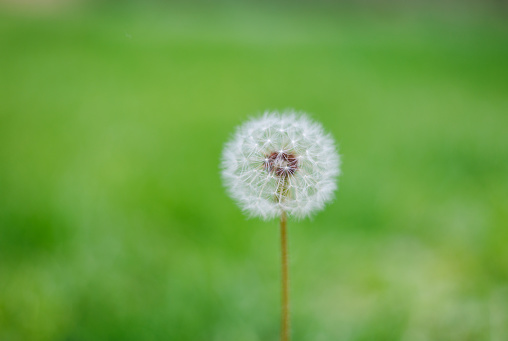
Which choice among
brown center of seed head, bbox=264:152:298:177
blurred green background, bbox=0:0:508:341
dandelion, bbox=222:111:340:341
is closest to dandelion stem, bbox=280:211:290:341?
dandelion, bbox=222:111:340:341

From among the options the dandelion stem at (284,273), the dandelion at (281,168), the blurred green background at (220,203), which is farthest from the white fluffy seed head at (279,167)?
the blurred green background at (220,203)

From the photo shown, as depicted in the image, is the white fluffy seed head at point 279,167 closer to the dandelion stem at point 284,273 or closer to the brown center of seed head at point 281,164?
the brown center of seed head at point 281,164

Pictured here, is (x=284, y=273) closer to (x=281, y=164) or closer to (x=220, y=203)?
(x=281, y=164)

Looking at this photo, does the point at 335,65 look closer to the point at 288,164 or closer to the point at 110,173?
the point at 110,173

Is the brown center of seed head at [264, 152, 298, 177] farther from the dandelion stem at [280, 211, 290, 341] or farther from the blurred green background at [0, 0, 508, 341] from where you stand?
the blurred green background at [0, 0, 508, 341]

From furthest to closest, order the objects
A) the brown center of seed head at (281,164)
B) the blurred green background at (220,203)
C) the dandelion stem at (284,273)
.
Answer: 1. the blurred green background at (220,203)
2. the brown center of seed head at (281,164)
3. the dandelion stem at (284,273)

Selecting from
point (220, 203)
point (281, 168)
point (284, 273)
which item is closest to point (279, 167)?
point (281, 168)
